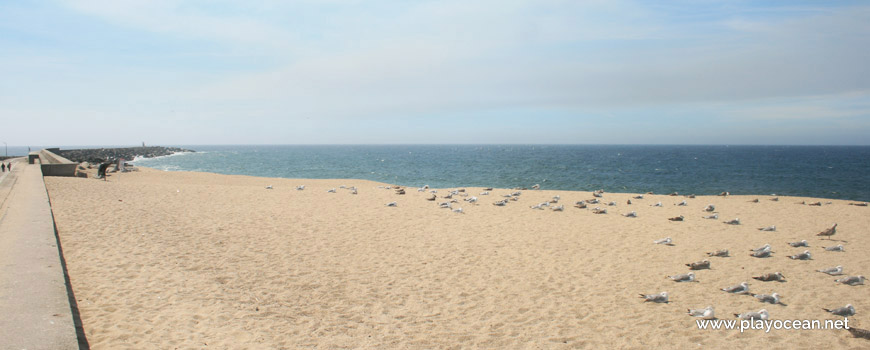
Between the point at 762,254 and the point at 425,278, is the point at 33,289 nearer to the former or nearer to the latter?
the point at 425,278

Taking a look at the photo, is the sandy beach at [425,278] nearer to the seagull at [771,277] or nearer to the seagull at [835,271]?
the seagull at [771,277]

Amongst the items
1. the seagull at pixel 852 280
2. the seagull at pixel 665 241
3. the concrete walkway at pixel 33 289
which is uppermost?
the concrete walkway at pixel 33 289

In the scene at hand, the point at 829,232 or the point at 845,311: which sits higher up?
the point at 829,232

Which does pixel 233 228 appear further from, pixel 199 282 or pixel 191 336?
pixel 191 336

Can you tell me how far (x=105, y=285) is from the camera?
6406mm

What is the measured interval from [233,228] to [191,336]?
6800 millimetres

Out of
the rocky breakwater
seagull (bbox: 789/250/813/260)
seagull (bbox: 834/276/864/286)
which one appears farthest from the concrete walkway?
the rocky breakwater

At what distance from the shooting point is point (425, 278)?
25.3 ft

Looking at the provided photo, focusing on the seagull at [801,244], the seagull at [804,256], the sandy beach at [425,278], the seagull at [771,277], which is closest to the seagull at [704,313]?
the sandy beach at [425,278]

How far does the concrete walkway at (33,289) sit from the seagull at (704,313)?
778cm

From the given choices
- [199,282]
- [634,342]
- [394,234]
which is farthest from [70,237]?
[634,342]

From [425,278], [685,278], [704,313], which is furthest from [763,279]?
[425,278]

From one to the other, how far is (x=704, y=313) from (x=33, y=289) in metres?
9.34

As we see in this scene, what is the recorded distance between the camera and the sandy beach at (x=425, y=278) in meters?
5.37
